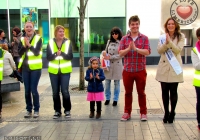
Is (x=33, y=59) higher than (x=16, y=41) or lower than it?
lower

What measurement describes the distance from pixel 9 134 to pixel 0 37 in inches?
210

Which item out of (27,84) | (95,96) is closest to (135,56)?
(95,96)

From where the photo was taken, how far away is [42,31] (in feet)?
51.4

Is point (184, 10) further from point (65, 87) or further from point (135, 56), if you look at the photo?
point (65, 87)

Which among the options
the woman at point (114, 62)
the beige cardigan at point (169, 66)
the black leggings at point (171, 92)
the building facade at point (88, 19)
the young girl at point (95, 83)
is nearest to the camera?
the beige cardigan at point (169, 66)

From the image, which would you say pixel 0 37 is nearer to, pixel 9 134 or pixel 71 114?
pixel 71 114

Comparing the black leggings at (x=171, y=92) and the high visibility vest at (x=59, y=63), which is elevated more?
the high visibility vest at (x=59, y=63)

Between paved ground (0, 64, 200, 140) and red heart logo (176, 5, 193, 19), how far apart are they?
26.0 ft

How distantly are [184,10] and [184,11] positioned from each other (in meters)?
0.05

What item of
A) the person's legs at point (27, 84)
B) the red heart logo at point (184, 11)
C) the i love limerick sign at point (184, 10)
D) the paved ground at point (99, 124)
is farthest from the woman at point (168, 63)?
the red heart logo at point (184, 11)

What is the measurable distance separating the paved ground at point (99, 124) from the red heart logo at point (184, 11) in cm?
793

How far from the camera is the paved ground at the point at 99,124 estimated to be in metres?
5.36

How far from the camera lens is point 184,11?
49.7 feet

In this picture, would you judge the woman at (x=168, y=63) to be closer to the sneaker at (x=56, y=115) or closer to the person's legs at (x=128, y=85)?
the person's legs at (x=128, y=85)
